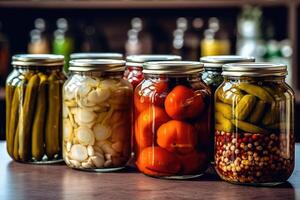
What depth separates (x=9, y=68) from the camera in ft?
10.2

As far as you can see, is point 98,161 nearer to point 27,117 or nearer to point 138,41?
point 27,117

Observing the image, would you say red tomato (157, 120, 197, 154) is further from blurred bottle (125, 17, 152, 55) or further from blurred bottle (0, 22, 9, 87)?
blurred bottle (0, 22, 9, 87)

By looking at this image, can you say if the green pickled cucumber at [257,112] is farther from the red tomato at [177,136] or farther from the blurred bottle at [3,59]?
the blurred bottle at [3,59]

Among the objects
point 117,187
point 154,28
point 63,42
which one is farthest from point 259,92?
point 154,28

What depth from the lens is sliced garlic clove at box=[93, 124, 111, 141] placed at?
3.89 feet

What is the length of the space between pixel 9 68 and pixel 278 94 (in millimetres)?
2179

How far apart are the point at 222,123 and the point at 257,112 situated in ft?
0.22

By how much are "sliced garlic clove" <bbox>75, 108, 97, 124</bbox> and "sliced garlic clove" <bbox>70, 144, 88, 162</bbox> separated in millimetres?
44

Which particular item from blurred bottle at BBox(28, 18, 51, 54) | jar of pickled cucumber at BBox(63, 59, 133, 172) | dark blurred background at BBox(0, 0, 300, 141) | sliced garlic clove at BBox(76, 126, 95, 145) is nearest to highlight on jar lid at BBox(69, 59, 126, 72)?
jar of pickled cucumber at BBox(63, 59, 133, 172)

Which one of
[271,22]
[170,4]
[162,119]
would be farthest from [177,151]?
[271,22]

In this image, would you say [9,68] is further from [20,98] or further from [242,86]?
[242,86]

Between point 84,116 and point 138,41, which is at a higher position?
point 138,41

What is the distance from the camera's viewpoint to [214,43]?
2955 millimetres

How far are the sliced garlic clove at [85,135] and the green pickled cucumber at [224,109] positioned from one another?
8.6 inches
